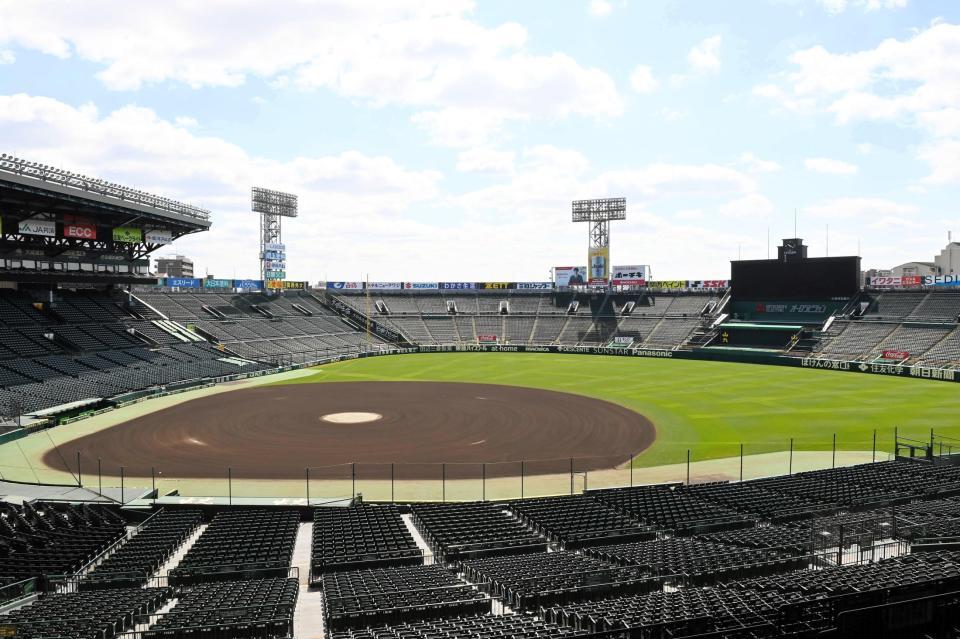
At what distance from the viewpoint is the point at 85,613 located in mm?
13445

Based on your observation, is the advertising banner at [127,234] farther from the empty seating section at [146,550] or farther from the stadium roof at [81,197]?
the empty seating section at [146,550]

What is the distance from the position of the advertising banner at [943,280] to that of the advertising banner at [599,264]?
50.3 m

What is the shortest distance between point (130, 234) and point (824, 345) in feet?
297

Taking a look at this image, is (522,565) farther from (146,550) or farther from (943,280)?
(943,280)

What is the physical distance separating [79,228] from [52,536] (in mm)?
52947

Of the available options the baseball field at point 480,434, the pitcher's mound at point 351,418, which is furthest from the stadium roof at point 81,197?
the pitcher's mound at point 351,418

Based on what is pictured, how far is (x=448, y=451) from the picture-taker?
38844mm

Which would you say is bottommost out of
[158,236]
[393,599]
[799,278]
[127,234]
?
[393,599]

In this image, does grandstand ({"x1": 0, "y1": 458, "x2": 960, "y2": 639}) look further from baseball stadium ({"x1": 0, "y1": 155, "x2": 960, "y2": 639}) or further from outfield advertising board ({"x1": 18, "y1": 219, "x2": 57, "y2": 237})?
outfield advertising board ({"x1": 18, "y1": 219, "x2": 57, "y2": 237})

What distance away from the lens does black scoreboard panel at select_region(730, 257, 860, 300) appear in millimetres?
91812

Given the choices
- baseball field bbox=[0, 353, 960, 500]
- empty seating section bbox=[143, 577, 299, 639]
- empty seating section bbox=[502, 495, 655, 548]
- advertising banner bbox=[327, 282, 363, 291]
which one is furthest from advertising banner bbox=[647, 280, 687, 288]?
empty seating section bbox=[143, 577, 299, 639]

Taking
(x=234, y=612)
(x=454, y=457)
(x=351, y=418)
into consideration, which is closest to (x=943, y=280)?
(x=454, y=457)

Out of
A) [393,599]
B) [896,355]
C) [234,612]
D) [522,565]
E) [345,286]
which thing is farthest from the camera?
[345,286]

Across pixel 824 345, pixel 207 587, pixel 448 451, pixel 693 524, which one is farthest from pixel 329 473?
pixel 824 345
